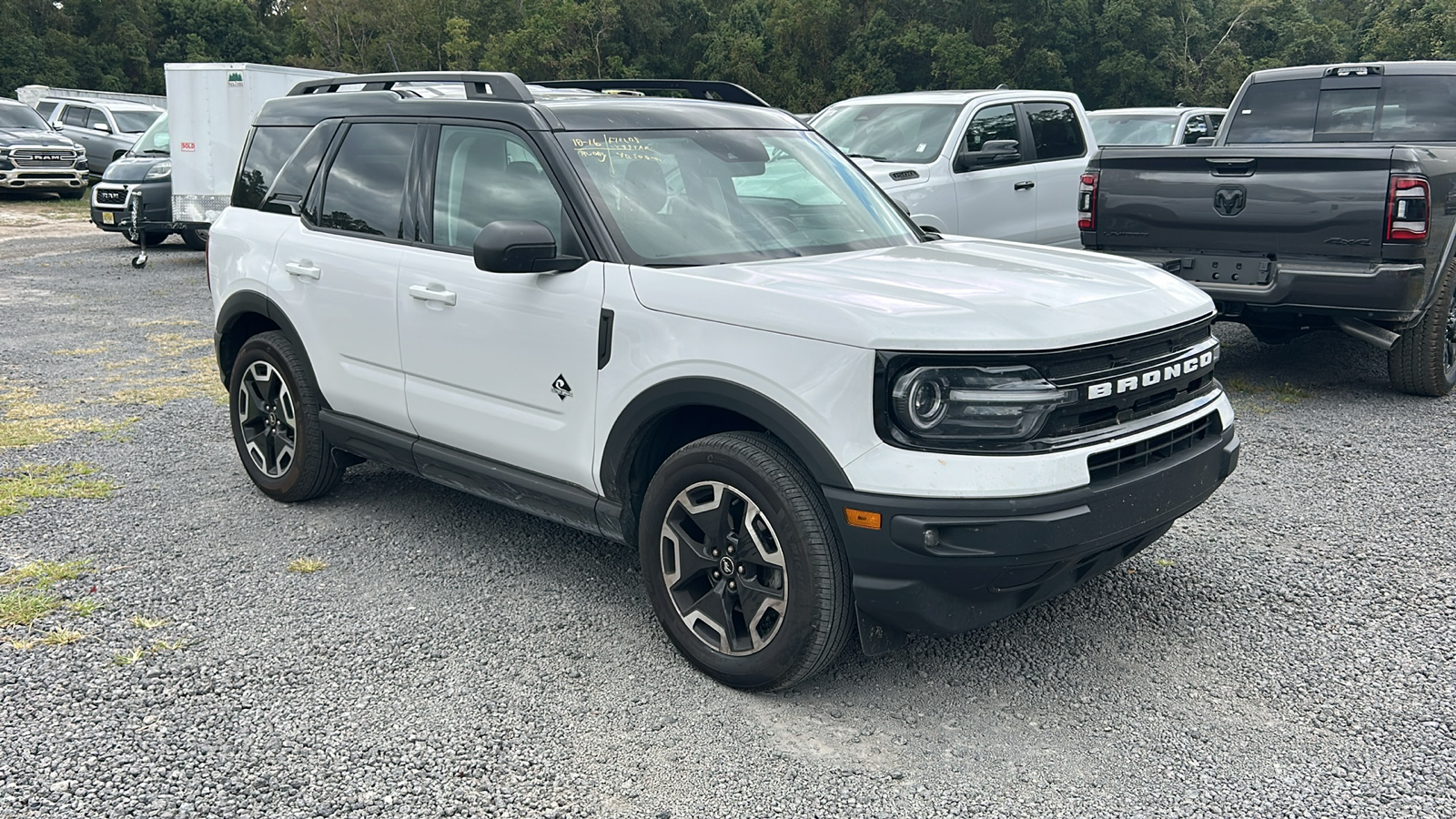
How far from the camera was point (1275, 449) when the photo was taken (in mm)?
6355

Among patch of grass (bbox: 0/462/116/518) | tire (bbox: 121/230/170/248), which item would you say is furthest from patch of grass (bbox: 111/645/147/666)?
tire (bbox: 121/230/170/248)

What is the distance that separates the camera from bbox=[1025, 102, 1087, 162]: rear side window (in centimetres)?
1043

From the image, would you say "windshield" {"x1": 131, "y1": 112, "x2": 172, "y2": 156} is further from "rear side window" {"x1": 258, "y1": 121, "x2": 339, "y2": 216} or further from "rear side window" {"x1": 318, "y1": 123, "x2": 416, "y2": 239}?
"rear side window" {"x1": 318, "y1": 123, "x2": 416, "y2": 239}

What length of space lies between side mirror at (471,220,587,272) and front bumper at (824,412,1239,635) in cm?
128

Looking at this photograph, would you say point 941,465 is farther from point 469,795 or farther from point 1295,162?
point 1295,162

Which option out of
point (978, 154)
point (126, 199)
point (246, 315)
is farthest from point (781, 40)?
point (246, 315)

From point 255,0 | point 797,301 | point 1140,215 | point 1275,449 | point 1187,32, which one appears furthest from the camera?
point 255,0

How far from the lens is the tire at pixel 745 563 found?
3420 mm

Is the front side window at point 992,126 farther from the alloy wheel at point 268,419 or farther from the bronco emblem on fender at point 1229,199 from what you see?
the alloy wheel at point 268,419

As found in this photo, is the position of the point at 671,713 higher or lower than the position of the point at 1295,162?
lower

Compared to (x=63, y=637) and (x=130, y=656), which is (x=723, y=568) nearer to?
(x=130, y=656)

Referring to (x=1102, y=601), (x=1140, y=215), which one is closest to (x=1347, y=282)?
(x=1140, y=215)

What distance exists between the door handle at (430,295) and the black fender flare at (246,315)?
0.93 meters

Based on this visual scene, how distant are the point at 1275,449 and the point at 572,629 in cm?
409
